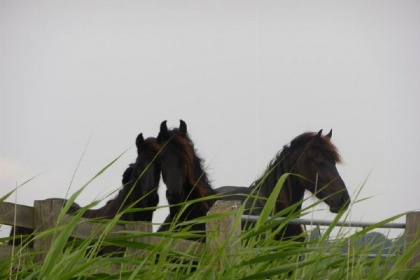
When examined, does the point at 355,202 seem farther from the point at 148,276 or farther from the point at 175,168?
the point at 175,168

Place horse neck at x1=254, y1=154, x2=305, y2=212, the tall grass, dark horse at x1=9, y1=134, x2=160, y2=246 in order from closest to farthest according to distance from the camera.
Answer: the tall grass, dark horse at x1=9, y1=134, x2=160, y2=246, horse neck at x1=254, y1=154, x2=305, y2=212

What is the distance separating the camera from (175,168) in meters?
9.04

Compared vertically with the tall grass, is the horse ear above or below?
above

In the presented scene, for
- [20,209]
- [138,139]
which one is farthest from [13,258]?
[138,139]

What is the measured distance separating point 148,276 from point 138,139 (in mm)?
6764

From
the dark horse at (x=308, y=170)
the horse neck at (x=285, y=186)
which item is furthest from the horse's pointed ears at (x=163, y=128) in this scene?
the horse neck at (x=285, y=186)

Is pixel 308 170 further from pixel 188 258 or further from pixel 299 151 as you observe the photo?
pixel 188 258

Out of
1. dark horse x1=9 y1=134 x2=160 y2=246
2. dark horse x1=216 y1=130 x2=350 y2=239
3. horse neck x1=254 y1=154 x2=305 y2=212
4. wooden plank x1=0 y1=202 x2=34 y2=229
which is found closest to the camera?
wooden plank x1=0 y1=202 x2=34 y2=229

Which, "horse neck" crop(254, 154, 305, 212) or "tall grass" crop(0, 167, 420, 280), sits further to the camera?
"horse neck" crop(254, 154, 305, 212)

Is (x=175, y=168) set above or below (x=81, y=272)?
above

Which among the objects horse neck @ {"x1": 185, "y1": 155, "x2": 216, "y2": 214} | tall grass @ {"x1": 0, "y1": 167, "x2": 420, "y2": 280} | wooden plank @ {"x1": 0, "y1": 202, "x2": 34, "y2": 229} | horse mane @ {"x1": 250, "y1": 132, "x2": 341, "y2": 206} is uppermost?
horse mane @ {"x1": 250, "y1": 132, "x2": 341, "y2": 206}

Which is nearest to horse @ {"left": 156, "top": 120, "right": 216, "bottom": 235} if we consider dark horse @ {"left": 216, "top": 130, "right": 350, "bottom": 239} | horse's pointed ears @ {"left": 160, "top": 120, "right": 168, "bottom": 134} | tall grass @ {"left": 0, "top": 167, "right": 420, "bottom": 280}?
horse's pointed ears @ {"left": 160, "top": 120, "right": 168, "bottom": 134}

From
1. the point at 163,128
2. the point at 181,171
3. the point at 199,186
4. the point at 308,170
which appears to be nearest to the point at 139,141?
the point at 163,128

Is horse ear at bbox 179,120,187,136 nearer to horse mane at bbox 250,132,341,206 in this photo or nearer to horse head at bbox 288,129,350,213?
horse mane at bbox 250,132,341,206
